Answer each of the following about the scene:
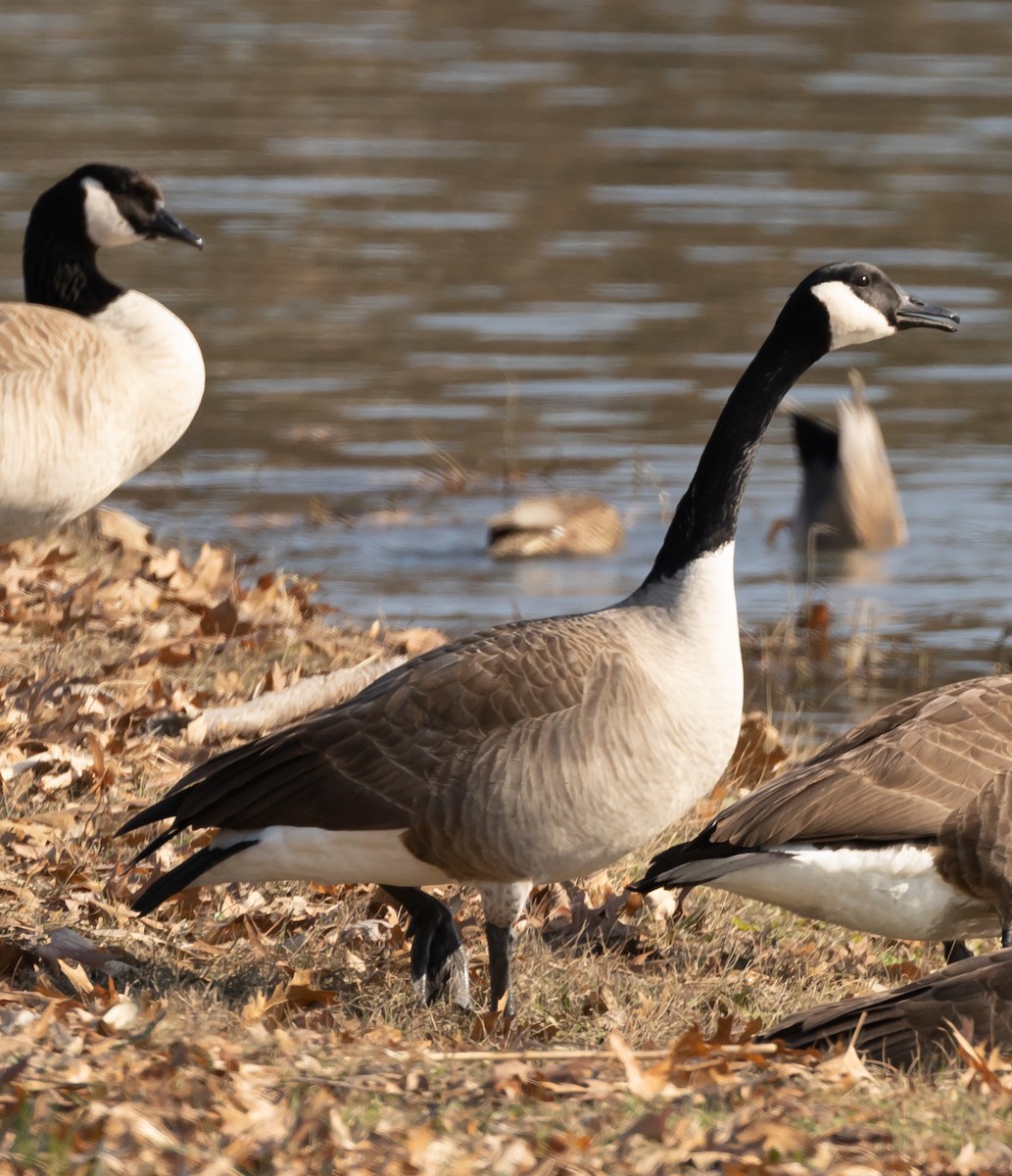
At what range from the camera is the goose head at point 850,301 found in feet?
19.5

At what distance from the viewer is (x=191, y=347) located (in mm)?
8289

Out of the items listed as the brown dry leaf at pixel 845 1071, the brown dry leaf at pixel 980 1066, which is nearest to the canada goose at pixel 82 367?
the brown dry leaf at pixel 845 1071

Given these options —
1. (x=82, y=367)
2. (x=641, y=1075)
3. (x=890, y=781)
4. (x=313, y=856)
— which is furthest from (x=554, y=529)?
(x=641, y=1075)

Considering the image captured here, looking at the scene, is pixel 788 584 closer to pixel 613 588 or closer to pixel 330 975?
pixel 613 588

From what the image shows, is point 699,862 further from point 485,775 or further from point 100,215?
point 100,215

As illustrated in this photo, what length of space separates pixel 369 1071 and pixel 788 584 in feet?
27.3

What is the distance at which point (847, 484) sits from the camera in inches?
496

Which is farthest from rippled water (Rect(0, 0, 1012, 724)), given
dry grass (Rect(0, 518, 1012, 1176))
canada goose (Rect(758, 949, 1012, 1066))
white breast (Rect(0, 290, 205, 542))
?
canada goose (Rect(758, 949, 1012, 1066))

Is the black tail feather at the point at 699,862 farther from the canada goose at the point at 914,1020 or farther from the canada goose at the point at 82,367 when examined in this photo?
the canada goose at the point at 82,367

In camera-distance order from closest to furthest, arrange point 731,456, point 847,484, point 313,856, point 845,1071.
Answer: point 845,1071 < point 313,856 < point 731,456 < point 847,484

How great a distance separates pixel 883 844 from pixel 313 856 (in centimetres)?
161

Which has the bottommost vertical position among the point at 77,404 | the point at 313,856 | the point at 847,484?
the point at 847,484

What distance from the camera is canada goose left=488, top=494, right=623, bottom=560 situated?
494 inches

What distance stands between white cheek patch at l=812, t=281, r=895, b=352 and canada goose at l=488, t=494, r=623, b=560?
6.51m
